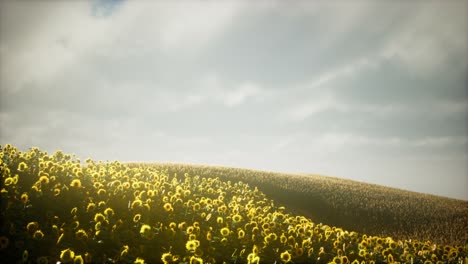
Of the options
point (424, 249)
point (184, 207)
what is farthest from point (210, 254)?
point (424, 249)

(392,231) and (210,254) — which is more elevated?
(210,254)

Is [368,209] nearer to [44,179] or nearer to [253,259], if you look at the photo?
[253,259]

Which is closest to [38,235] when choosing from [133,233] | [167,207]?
[133,233]

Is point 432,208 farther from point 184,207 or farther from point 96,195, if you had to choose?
point 96,195

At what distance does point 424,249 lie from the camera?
11648 millimetres

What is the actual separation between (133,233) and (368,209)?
27257mm

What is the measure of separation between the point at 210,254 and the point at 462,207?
38396 millimetres

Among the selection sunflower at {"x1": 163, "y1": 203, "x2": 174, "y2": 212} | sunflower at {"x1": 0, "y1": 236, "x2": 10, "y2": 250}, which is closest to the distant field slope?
sunflower at {"x1": 163, "y1": 203, "x2": 174, "y2": 212}

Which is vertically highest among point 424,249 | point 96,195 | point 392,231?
point 96,195

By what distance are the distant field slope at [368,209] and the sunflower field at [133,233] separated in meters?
14.4

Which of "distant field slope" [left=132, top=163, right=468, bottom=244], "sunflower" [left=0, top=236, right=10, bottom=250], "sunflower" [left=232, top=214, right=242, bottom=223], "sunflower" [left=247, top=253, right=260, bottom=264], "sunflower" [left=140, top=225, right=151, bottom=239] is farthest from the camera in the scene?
"distant field slope" [left=132, top=163, right=468, bottom=244]

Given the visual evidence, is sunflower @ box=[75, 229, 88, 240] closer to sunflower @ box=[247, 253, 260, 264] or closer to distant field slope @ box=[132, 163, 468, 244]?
sunflower @ box=[247, 253, 260, 264]

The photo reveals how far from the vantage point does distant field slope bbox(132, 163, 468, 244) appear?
25.2m

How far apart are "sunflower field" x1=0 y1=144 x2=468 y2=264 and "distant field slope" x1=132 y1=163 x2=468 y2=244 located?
1436 cm
